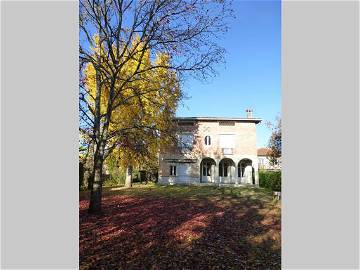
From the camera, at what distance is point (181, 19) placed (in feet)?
32.3

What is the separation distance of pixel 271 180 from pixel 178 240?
19.5 metres

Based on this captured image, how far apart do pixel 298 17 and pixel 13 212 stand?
267 cm

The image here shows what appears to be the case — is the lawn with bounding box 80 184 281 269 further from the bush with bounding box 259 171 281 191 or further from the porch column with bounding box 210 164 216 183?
the porch column with bounding box 210 164 216 183

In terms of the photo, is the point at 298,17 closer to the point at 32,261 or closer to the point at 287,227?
the point at 287,227

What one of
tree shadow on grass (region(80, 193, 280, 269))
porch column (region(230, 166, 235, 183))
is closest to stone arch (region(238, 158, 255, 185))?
porch column (region(230, 166, 235, 183))

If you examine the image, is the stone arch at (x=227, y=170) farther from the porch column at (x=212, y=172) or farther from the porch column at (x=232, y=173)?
the porch column at (x=212, y=172)

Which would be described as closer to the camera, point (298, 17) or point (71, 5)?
point (298, 17)

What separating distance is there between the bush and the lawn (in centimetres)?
1214

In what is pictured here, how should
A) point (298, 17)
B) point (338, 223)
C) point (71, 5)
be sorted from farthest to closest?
point (71, 5) → point (298, 17) → point (338, 223)

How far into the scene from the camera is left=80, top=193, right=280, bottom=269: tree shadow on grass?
18.8 ft

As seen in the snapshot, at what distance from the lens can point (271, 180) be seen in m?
25.3

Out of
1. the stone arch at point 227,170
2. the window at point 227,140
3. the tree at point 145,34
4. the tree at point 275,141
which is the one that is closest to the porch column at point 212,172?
the stone arch at point 227,170

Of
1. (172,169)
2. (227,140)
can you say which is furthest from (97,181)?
(227,140)

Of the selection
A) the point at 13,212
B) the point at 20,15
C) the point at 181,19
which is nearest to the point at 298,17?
the point at 20,15
